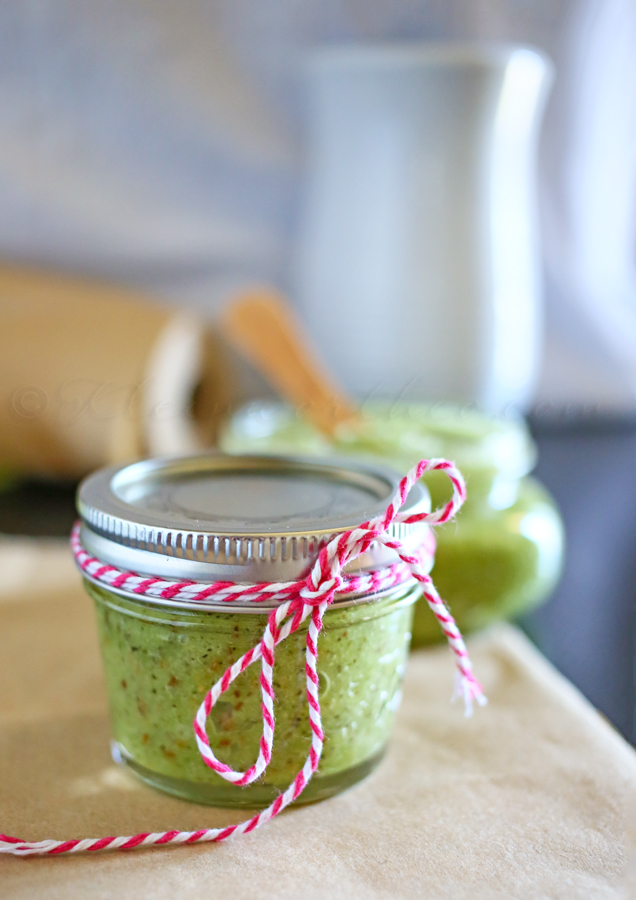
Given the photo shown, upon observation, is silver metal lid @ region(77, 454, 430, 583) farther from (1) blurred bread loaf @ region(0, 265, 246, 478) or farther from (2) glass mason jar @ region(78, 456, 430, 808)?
(1) blurred bread loaf @ region(0, 265, 246, 478)

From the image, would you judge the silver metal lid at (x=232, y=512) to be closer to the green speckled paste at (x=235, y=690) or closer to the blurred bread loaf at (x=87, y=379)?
the green speckled paste at (x=235, y=690)

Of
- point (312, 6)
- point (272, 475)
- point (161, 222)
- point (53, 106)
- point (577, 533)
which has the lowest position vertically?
point (577, 533)

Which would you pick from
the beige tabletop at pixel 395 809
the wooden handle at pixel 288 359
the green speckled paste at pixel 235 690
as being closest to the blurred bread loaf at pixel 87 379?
the wooden handle at pixel 288 359

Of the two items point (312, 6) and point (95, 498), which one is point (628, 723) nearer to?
point (95, 498)

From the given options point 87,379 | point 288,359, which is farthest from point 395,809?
point 87,379

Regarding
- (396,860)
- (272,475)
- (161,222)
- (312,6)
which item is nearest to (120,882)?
(396,860)

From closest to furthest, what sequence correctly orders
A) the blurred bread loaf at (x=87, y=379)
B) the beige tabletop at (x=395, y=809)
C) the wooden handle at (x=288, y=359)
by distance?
the beige tabletop at (x=395, y=809) → the wooden handle at (x=288, y=359) → the blurred bread loaf at (x=87, y=379)

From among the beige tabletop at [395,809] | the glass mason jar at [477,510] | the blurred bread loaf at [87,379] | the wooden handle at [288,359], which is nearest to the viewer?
the beige tabletop at [395,809]
